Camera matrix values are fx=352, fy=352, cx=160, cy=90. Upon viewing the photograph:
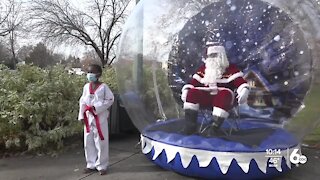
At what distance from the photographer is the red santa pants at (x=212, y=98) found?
458cm

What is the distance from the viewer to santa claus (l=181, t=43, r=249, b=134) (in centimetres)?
458

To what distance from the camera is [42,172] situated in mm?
5008

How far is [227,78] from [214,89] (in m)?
0.22

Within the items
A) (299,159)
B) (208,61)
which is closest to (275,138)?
(299,159)

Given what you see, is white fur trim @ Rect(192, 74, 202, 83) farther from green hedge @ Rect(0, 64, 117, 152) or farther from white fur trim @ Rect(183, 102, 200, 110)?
green hedge @ Rect(0, 64, 117, 152)

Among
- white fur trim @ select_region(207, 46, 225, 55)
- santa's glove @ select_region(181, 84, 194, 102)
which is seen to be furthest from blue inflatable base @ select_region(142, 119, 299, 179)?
white fur trim @ select_region(207, 46, 225, 55)

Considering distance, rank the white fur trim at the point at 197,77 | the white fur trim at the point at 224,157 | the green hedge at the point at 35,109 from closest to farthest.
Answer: the white fur trim at the point at 224,157, the white fur trim at the point at 197,77, the green hedge at the point at 35,109

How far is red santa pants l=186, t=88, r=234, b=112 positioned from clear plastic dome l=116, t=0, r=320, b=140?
139 millimetres

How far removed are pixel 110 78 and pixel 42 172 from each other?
3.49 metres

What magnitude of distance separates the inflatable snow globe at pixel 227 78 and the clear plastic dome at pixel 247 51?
0.01 m

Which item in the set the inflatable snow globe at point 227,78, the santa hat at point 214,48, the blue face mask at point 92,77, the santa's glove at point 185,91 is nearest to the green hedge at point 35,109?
the blue face mask at point 92,77

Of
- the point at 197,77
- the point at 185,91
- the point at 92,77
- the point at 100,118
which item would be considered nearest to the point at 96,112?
the point at 100,118

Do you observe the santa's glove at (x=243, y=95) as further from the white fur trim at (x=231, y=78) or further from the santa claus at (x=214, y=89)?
the white fur trim at (x=231, y=78)

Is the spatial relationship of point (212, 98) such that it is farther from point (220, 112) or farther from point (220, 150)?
point (220, 150)
